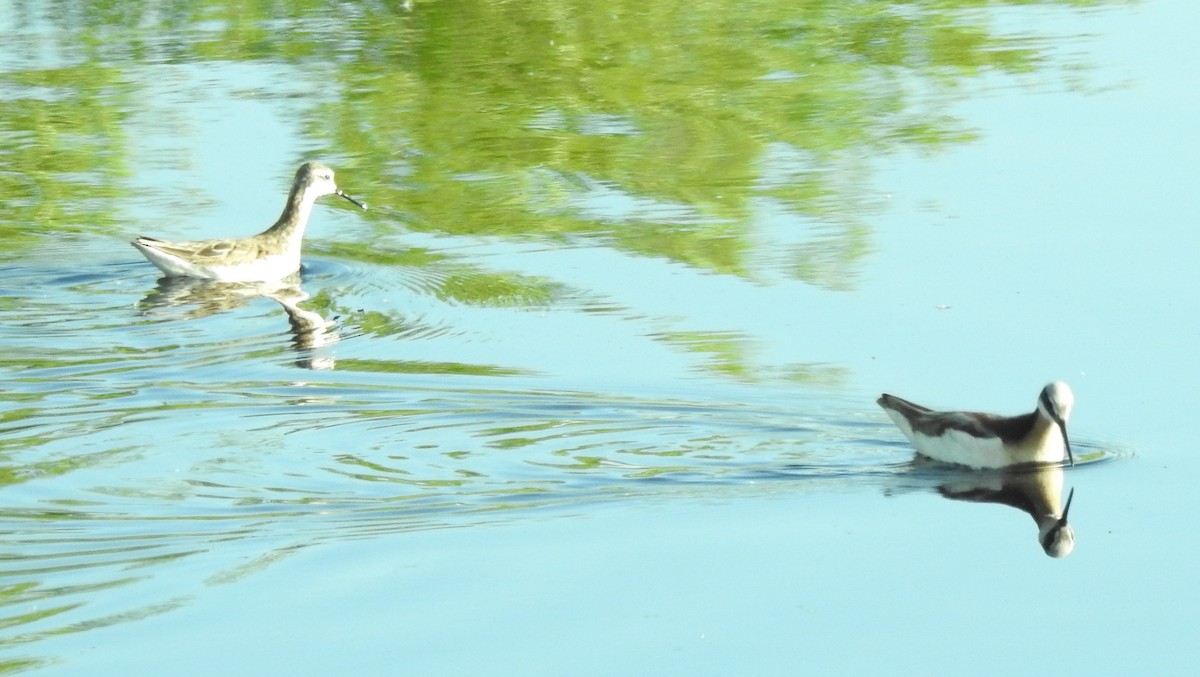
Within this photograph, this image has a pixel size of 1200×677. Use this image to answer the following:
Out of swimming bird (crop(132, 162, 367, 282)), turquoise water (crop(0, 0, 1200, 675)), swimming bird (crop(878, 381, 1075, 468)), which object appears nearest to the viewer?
turquoise water (crop(0, 0, 1200, 675))

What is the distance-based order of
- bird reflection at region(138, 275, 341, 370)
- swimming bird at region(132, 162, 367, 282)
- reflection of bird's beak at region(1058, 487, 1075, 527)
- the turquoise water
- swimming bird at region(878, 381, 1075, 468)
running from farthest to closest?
swimming bird at region(132, 162, 367, 282) → bird reflection at region(138, 275, 341, 370) → swimming bird at region(878, 381, 1075, 468) → reflection of bird's beak at region(1058, 487, 1075, 527) → the turquoise water

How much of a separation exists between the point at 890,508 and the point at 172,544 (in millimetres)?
3266

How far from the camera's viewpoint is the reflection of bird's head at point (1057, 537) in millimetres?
8711

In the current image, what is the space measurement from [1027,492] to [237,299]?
6634mm

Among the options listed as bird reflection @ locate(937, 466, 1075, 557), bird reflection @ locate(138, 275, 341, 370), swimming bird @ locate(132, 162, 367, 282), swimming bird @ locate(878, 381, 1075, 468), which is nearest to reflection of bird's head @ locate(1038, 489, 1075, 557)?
bird reflection @ locate(937, 466, 1075, 557)

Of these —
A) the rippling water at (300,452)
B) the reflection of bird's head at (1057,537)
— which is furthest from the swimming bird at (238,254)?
the reflection of bird's head at (1057,537)

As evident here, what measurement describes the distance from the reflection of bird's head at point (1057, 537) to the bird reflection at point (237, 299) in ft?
17.1

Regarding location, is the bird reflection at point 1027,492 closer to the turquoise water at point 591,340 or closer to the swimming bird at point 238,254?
the turquoise water at point 591,340

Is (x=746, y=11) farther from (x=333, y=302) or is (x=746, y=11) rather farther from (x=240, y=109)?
(x=333, y=302)

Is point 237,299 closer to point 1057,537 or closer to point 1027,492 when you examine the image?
point 1027,492

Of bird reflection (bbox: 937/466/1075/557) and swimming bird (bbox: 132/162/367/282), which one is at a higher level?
bird reflection (bbox: 937/466/1075/557)

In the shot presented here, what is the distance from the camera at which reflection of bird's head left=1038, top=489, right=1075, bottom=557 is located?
8711 millimetres

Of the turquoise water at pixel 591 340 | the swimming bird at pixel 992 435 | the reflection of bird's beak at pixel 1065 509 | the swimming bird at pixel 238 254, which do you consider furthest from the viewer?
the swimming bird at pixel 238 254

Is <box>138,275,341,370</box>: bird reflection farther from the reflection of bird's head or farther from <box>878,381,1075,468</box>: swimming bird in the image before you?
the reflection of bird's head
